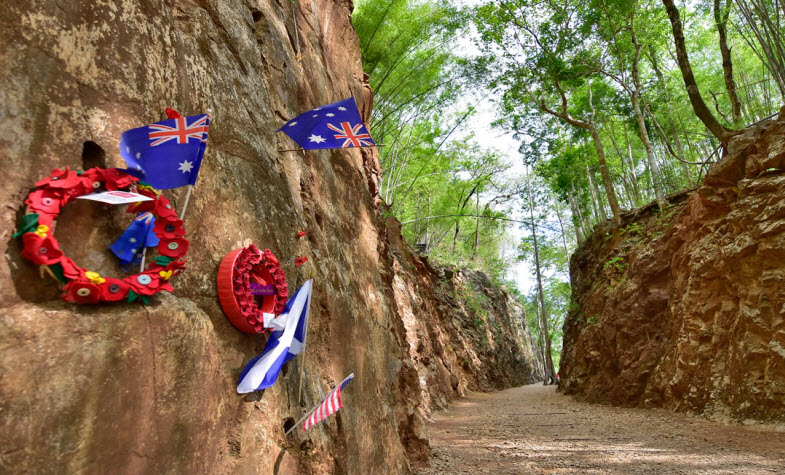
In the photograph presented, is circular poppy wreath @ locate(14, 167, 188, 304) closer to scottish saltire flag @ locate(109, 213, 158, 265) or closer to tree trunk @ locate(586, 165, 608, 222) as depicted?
scottish saltire flag @ locate(109, 213, 158, 265)

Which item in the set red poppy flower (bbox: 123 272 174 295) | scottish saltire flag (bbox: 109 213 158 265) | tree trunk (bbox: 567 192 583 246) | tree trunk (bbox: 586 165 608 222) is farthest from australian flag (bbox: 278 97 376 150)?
tree trunk (bbox: 586 165 608 222)

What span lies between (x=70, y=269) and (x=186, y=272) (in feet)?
2.56

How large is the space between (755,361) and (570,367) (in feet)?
27.7

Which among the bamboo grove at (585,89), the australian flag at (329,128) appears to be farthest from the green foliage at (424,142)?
the australian flag at (329,128)

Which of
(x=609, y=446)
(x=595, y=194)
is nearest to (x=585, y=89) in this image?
(x=595, y=194)

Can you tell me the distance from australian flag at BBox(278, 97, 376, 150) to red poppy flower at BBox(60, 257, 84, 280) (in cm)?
248

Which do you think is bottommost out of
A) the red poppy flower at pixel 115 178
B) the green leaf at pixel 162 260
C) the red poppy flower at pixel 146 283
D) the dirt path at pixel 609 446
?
the dirt path at pixel 609 446

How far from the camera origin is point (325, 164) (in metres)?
5.86

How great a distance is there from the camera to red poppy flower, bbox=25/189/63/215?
2.05 m

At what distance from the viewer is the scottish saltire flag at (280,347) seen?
118 inches

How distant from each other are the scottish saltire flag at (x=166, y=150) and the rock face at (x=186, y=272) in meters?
0.13

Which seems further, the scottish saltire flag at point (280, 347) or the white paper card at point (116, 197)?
the scottish saltire flag at point (280, 347)

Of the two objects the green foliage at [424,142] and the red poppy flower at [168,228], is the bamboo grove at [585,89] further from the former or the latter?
the red poppy flower at [168,228]

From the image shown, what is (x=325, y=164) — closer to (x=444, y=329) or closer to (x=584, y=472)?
(x=584, y=472)
